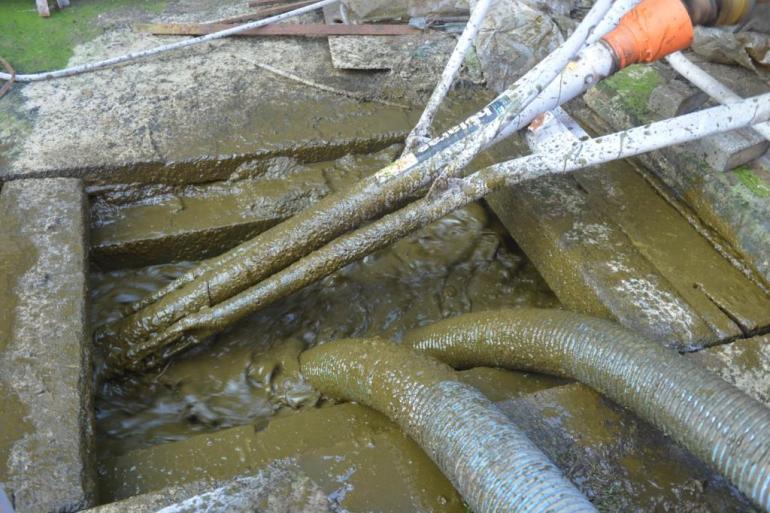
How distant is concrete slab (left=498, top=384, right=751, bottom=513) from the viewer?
7.45 ft

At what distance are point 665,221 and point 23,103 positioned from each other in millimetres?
3644

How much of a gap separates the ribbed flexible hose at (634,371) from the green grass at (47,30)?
10.7ft

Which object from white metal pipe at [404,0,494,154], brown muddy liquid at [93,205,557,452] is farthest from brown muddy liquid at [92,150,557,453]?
white metal pipe at [404,0,494,154]

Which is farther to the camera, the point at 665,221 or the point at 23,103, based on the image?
the point at 23,103

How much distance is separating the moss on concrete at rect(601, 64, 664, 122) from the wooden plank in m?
1.55

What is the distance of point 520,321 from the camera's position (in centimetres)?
270

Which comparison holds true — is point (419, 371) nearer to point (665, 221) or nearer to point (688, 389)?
point (688, 389)

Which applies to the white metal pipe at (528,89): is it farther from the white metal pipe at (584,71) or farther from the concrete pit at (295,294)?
the concrete pit at (295,294)

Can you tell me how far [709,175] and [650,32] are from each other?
0.91 m

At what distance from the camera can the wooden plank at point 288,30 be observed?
15.4ft

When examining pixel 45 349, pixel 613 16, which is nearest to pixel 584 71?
pixel 613 16

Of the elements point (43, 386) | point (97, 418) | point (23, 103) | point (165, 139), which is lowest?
point (97, 418)

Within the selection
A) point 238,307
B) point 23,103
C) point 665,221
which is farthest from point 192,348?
point 665,221

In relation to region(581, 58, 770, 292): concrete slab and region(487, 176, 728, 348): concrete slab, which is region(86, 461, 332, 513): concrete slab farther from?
region(581, 58, 770, 292): concrete slab
